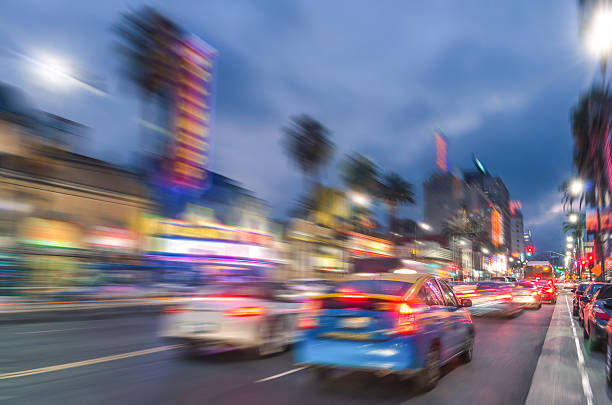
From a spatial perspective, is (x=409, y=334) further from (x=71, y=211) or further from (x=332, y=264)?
(x=332, y=264)

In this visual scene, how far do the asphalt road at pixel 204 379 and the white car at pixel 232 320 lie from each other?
33cm

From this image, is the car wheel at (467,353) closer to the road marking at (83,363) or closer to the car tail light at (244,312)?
the car tail light at (244,312)

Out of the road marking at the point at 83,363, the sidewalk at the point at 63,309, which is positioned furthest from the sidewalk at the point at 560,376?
the sidewalk at the point at 63,309

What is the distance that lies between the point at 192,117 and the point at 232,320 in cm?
4293

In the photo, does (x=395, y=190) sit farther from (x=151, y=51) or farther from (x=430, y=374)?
(x=430, y=374)

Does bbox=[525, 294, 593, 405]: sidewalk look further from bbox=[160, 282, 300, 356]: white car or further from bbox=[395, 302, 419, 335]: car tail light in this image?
bbox=[160, 282, 300, 356]: white car

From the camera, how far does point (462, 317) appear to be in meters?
8.87

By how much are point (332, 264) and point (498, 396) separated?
69.4 metres

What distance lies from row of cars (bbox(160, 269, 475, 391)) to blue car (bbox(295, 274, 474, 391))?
0.04ft

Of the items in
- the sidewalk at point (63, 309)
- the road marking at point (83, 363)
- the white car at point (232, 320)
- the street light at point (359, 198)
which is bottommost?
the road marking at point (83, 363)

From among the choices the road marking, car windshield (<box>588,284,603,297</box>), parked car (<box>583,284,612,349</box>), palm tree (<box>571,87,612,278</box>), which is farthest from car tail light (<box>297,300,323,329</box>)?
palm tree (<box>571,87,612,278</box>)

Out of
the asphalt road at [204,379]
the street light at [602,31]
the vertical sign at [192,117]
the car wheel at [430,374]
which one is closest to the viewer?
the asphalt road at [204,379]

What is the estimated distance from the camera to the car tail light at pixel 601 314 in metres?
9.68

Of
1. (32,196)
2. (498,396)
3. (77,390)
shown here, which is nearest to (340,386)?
(498,396)
